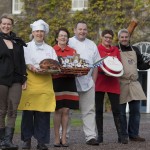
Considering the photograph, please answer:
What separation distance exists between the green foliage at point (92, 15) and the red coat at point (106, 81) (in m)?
15.6

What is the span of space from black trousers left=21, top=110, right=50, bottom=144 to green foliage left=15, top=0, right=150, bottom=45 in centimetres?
1686

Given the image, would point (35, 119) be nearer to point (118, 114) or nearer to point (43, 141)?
point (43, 141)

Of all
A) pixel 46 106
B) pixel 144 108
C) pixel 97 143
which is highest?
pixel 46 106

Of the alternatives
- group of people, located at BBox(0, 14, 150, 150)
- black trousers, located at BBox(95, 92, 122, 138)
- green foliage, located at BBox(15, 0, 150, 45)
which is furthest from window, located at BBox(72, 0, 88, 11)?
black trousers, located at BBox(95, 92, 122, 138)

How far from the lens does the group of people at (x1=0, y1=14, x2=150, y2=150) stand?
30.3 ft

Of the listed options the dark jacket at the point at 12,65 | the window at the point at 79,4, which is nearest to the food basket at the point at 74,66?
the dark jacket at the point at 12,65

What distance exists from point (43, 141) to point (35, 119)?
346mm

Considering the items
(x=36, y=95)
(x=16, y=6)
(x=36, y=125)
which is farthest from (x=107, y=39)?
(x=16, y=6)

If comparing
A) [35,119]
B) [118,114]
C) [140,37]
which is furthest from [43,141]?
[140,37]

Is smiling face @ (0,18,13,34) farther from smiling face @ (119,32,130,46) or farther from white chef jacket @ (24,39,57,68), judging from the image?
smiling face @ (119,32,130,46)

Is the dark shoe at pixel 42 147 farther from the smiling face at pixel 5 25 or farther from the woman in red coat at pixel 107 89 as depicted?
the smiling face at pixel 5 25

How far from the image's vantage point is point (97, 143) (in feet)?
33.7

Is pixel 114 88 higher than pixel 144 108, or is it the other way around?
pixel 114 88

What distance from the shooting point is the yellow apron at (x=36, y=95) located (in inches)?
374
